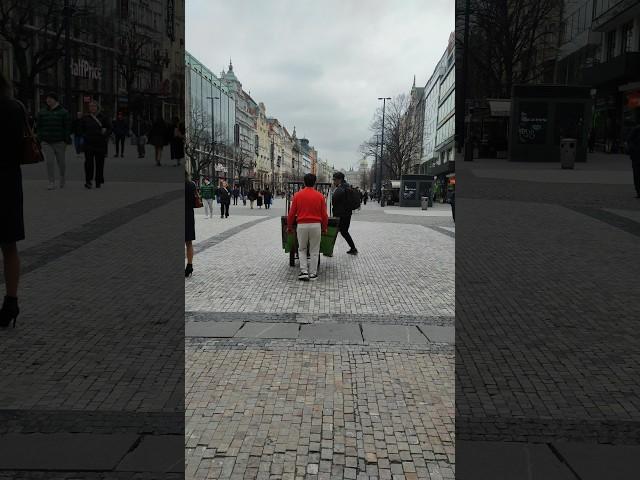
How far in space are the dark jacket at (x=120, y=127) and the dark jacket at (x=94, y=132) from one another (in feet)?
0.09

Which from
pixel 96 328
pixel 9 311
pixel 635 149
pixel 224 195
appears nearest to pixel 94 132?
pixel 9 311

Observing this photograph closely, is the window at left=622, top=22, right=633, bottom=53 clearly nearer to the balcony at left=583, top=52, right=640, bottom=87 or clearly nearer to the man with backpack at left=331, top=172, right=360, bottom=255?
the balcony at left=583, top=52, right=640, bottom=87

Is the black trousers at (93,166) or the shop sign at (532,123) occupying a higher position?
the shop sign at (532,123)

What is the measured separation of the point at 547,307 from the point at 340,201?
653cm

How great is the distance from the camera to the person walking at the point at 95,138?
1981 mm

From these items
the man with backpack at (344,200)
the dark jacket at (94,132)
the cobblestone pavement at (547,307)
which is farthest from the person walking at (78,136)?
the man with backpack at (344,200)

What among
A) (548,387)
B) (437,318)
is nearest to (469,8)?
(548,387)

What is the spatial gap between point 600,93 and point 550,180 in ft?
1.52

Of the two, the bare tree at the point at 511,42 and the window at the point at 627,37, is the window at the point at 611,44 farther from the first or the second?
the bare tree at the point at 511,42

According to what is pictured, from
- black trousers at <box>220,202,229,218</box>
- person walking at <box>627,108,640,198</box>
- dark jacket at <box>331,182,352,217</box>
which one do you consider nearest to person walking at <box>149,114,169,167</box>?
person walking at <box>627,108,640,198</box>

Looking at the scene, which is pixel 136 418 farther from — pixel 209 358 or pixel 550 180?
pixel 550 180

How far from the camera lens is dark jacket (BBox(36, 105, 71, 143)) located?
193 cm

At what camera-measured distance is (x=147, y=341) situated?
2.94 meters

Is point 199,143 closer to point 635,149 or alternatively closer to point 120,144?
point 120,144
